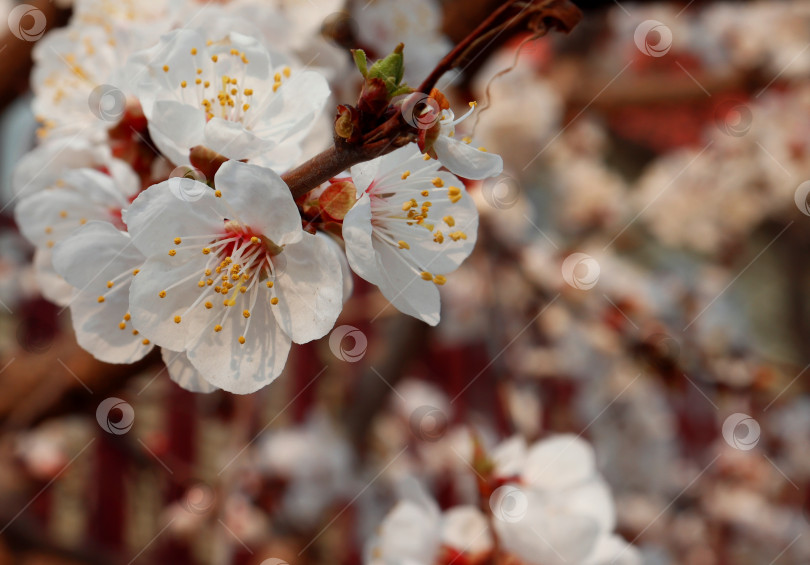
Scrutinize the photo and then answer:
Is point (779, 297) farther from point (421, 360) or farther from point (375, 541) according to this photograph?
point (375, 541)

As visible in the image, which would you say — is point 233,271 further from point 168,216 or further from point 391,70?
point 391,70

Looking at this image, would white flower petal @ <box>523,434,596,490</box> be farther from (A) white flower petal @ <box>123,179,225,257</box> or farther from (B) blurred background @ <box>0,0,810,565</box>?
(A) white flower petal @ <box>123,179,225,257</box>

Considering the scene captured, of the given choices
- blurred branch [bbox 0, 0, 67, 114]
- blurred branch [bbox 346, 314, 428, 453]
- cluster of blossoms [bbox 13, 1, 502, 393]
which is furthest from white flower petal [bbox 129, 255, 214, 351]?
blurred branch [bbox 346, 314, 428, 453]

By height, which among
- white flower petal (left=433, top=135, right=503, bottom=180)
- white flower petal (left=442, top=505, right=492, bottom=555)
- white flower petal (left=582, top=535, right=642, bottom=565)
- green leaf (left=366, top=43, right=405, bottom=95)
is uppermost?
green leaf (left=366, top=43, right=405, bottom=95)

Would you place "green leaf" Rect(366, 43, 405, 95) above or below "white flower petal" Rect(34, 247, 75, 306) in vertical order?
above

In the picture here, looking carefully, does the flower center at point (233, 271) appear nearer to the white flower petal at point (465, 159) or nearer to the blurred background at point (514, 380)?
the white flower petal at point (465, 159)

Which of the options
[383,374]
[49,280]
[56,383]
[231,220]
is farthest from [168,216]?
[383,374]

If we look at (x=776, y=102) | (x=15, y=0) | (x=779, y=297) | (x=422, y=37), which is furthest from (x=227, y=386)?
(x=779, y=297)
